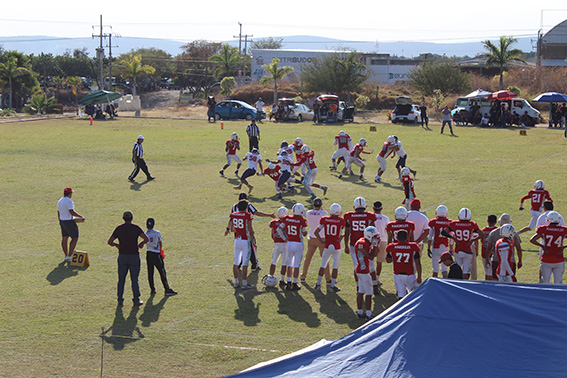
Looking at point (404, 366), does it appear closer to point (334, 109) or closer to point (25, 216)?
point (25, 216)

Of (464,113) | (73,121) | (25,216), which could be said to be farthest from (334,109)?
(25,216)

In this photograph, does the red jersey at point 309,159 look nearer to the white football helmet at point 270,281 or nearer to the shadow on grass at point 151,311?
the white football helmet at point 270,281

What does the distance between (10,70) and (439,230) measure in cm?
6585

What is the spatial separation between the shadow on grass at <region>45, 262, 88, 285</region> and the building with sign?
70090mm

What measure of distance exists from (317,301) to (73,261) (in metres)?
5.75

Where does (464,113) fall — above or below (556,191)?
above

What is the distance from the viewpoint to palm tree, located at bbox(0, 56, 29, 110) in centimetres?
6794

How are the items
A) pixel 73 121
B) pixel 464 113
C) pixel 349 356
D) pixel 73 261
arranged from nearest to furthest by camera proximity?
pixel 349 356 < pixel 73 261 < pixel 464 113 < pixel 73 121

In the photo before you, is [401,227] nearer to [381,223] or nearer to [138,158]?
[381,223]

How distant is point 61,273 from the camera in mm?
13766

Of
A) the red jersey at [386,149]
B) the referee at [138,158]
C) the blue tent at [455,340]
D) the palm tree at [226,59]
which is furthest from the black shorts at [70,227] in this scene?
the palm tree at [226,59]

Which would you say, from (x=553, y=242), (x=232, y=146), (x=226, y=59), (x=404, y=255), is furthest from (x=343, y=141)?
(x=226, y=59)

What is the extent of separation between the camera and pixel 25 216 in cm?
1925

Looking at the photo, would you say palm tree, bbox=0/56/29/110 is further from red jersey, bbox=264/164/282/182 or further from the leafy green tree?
red jersey, bbox=264/164/282/182
